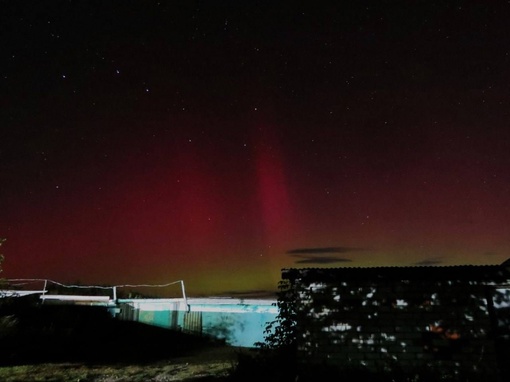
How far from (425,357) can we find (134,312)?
1923 cm

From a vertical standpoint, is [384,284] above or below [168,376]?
above

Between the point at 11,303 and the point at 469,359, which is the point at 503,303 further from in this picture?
the point at 11,303

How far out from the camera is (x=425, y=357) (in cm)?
951

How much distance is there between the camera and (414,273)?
9.79m

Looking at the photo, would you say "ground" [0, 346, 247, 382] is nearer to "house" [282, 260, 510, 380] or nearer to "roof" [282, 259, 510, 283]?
"house" [282, 260, 510, 380]

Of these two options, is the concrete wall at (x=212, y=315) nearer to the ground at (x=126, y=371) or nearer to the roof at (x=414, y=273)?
the ground at (x=126, y=371)

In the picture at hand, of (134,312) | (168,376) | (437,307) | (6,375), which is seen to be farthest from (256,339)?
(437,307)

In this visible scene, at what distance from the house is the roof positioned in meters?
0.02

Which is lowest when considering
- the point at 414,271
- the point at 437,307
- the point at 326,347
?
the point at 326,347

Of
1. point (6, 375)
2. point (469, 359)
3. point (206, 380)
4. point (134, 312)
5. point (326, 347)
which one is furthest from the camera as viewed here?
point (134, 312)

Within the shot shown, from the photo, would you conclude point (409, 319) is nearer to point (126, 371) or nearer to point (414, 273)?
point (414, 273)

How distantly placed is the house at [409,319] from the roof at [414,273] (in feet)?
0.07

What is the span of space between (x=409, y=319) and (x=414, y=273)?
1.08m

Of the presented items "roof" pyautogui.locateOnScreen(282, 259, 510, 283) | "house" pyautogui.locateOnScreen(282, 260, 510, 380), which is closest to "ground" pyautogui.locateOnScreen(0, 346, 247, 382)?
"house" pyautogui.locateOnScreen(282, 260, 510, 380)
